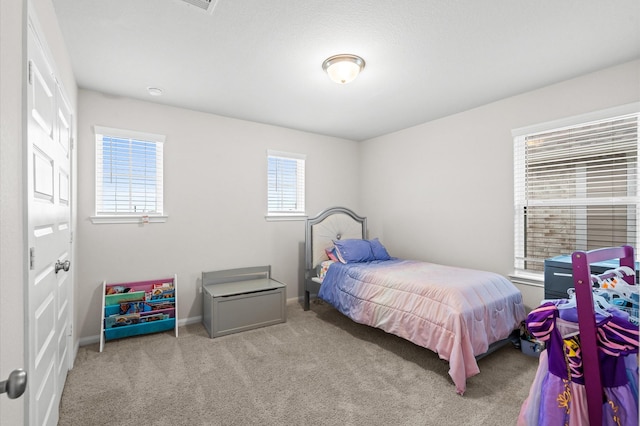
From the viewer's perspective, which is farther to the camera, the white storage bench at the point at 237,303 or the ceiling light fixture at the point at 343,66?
the white storage bench at the point at 237,303

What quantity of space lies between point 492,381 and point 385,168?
3114 millimetres

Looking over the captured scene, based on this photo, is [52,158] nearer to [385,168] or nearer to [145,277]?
[145,277]

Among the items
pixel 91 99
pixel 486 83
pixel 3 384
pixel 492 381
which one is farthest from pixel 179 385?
pixel 486 83

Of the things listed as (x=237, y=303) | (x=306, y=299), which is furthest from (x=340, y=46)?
(x=306, y=299)

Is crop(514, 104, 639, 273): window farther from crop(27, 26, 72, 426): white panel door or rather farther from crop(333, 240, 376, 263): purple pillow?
crop(27, 26, 72, 426): white panel door

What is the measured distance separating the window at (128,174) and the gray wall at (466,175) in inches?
121

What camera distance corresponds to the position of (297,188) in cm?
459

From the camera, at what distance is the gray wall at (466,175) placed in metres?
2.86

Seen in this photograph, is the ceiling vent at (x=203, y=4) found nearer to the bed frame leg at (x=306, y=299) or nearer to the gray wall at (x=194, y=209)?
the gray wall at (x=194, y=209)

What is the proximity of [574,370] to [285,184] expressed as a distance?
12.0 feet

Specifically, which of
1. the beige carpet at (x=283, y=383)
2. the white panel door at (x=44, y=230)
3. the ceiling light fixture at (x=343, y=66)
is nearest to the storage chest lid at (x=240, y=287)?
the beige carpet at (x=283, y=383)

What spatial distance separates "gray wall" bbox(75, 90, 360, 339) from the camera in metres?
3.12

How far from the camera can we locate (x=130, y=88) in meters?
3.05

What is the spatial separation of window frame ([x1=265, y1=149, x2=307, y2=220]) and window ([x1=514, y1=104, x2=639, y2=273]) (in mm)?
2632
